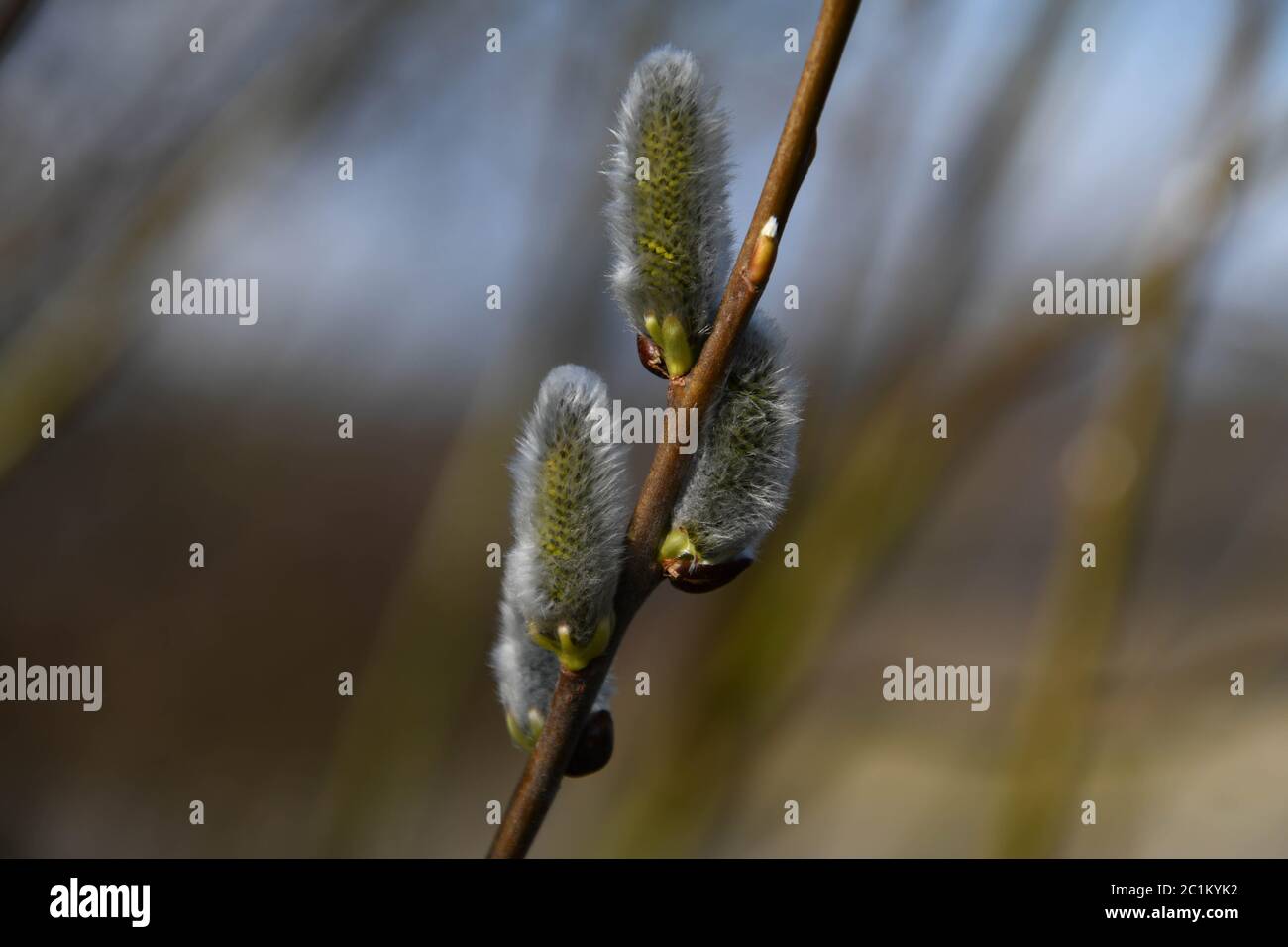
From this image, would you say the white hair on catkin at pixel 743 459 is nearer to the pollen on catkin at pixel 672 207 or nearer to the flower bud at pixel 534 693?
the pollen on catkin at pixel 672 207

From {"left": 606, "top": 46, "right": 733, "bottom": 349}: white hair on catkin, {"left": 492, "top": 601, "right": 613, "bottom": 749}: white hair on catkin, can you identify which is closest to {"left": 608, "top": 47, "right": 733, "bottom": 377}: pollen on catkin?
{"left": 606, "top": 46, "right": 733, "bottom": 349}: white hair on catkin

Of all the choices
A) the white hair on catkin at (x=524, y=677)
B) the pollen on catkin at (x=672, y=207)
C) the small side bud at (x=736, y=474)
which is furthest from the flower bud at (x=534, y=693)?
the pollen on catkin at (x=672, y=207)

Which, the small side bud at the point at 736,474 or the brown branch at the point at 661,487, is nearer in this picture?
the brown branch at the point at 661,487

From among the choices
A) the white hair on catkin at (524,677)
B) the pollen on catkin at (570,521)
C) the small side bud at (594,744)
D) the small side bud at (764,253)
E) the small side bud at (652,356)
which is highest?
the small side bud at (764,253)

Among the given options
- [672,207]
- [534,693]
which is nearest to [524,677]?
[534,693]

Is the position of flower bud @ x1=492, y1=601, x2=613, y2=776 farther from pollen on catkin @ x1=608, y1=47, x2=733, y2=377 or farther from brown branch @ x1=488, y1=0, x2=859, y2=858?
pollen on catkin @ x1=608, y1=47, x2=733, y2=377

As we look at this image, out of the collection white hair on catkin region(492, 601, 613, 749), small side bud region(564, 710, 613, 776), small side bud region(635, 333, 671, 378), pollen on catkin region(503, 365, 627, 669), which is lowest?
small side bud region(564, 710, 613, 776)
